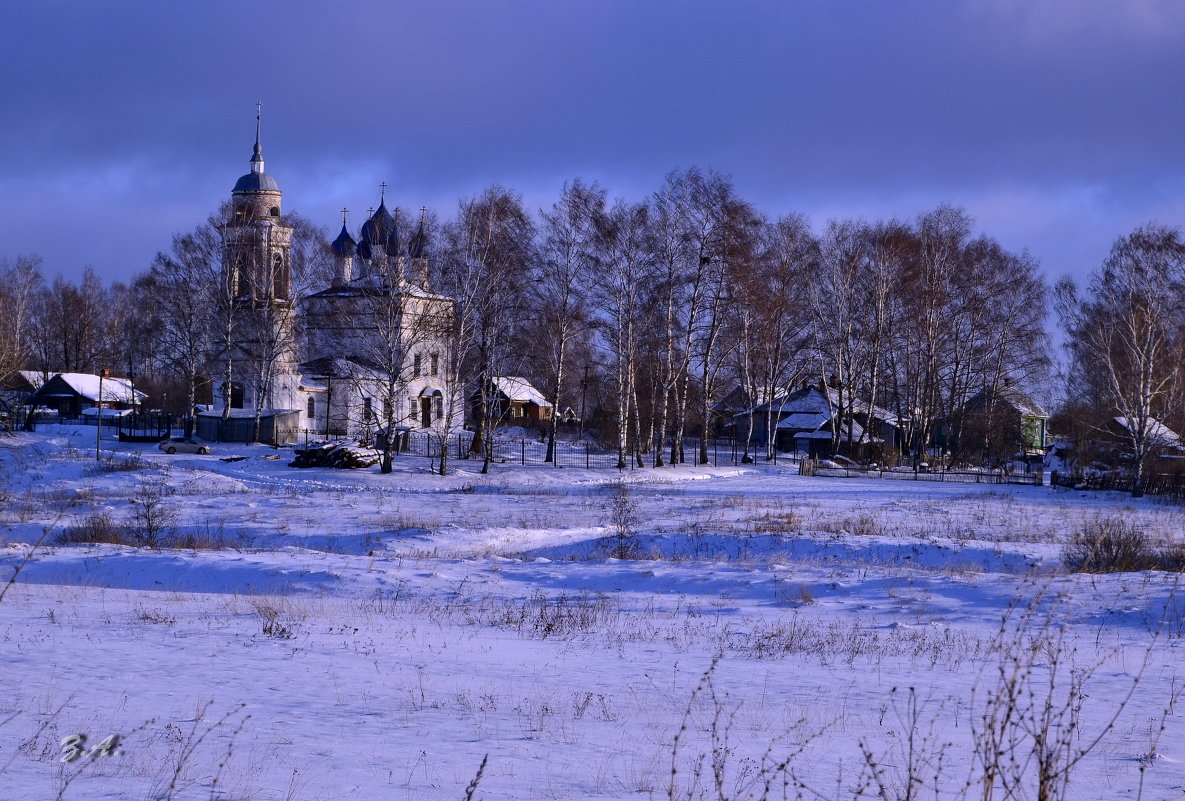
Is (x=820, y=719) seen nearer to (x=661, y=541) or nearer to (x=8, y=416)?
(x=661, y=541)

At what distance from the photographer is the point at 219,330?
156 feet

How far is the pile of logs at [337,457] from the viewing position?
124ft

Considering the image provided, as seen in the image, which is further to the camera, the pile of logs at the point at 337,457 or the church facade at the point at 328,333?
the pile of logs at the point at 337,457

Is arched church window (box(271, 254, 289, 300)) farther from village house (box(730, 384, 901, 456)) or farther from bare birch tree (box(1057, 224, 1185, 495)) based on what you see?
bare birch tree (box(1057, 224, 1185, 495))

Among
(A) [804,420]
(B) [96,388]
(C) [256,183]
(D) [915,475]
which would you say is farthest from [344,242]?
(D) [915,475]

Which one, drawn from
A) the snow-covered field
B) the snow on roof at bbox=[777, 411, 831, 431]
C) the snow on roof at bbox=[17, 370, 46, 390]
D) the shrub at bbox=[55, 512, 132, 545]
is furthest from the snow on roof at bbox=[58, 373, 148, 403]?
the shrub at bbox=[55, 512, 132, 545]

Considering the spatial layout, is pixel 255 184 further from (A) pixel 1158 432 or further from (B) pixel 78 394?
(A) pixel 1158 432

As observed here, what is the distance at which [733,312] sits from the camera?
41.2 m

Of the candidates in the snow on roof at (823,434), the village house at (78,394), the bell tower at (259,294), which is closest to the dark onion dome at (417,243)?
the bell tower at (259,294)

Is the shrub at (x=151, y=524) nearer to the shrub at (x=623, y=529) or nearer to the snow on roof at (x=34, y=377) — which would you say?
the shrub at (x=623, y=529)

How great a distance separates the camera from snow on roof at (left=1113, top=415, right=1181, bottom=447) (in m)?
38.5

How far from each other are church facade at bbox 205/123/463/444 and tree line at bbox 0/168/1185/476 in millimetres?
791

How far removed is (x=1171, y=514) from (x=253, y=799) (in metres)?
29.9

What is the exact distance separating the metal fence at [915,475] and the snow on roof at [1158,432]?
4.02m
